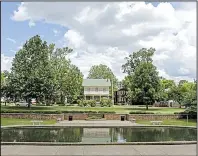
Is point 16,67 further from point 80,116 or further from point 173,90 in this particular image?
point 173,90

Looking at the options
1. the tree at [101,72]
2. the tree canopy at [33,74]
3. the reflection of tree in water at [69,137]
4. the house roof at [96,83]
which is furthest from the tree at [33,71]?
the tree at [101,72]

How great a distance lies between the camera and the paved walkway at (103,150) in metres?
7.73

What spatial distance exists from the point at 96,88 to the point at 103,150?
45.0 meters

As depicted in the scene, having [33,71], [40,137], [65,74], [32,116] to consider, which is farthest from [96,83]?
[40,137]

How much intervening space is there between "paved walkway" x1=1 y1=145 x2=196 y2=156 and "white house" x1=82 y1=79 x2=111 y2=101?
43.8m

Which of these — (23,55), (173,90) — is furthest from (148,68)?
(173,90)

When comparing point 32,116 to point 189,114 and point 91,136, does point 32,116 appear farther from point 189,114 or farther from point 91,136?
point 189,114

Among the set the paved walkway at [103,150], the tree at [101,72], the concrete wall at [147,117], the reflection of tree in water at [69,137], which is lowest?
the reflection of tree in water at [69,137]

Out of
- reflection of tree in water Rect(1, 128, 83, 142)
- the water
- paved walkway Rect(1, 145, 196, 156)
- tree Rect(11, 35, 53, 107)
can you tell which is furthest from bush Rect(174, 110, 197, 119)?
paved walkway Rect(1, 145, 196, 156)

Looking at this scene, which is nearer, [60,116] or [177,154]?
[177,154]

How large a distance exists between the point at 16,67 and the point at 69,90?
12.2 meters

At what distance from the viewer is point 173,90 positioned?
178 feet

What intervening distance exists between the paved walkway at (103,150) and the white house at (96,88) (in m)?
43.8

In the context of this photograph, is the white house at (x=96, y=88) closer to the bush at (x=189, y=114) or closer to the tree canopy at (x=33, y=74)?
the tree canopy at (x=33, y=74)
